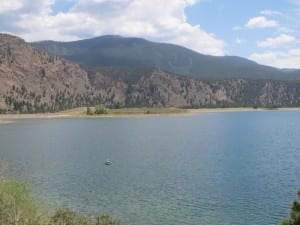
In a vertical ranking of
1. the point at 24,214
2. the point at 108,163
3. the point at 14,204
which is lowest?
the point at 108,163

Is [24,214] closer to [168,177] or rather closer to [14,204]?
[14,204]

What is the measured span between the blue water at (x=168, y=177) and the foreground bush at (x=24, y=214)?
40.8 feet

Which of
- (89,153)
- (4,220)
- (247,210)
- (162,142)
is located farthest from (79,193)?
(162,142)

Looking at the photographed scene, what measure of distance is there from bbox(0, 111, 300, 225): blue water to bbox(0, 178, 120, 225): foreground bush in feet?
40.8

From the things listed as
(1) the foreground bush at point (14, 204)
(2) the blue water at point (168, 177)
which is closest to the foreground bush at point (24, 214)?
(1) the foreground bush at point (14, 204)

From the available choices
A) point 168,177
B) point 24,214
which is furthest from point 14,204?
point 168,177

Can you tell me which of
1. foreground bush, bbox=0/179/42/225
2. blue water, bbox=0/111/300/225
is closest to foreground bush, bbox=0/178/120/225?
foreground bush, bbox=0/179/42/225

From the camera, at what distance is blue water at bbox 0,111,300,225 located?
5466 cm

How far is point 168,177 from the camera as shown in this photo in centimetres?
7662

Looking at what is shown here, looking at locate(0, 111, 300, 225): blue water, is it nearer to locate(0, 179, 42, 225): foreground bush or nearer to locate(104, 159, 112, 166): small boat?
locate(104, 159, 112, 166): small boat

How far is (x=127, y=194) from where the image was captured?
210ft

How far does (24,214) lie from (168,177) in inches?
1536

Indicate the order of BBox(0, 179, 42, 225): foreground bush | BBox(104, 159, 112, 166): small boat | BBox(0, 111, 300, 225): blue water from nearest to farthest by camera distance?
BBox(0, 179, 42, 225): foreground bush < BBox(0, 111, 300, 225): blue water < BBox(104, 159, 112, 166): small boat

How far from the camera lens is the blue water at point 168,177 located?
5466cm
